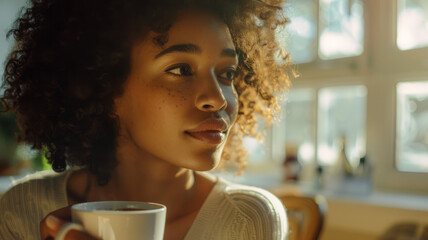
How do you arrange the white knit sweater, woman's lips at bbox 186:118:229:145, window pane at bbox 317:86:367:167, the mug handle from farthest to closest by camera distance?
window pane at bbox 317:86:367:167, the white knit sweater, woman's lips at bbox 186:118:229:145, the mug handle

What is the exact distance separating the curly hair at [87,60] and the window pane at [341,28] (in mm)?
1104

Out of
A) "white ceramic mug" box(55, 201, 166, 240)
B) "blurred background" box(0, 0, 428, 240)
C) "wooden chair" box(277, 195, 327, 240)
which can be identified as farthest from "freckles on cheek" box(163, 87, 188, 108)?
"blurred background" box(0, 0, 428, 240)

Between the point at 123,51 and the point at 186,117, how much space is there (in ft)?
0.43

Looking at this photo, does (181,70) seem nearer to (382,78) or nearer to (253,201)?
(253,201)

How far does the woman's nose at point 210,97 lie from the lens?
487 millimetres

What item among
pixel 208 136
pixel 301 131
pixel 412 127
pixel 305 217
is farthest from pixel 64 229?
pixel 301 131

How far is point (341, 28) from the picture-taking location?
5.70ft

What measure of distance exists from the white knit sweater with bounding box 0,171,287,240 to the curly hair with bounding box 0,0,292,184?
0.05 m

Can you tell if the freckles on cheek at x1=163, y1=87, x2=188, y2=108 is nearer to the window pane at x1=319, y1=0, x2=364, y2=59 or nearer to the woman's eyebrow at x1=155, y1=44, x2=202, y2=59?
the woman's eyebrow at x1=155, y1=44, x2=202, y2=59

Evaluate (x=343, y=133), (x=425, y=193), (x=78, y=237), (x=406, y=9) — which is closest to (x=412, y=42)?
(x=406, y=9)

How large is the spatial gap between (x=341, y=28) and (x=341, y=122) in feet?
1.23

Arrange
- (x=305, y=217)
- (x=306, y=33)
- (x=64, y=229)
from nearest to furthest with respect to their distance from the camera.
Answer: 1. (x=64, y=229)
2. (x=305, y=217)
3. (x=306, y=33)

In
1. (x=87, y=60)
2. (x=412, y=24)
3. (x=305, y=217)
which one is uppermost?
(x=412, y=24)

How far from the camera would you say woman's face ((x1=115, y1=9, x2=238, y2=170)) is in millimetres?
490
